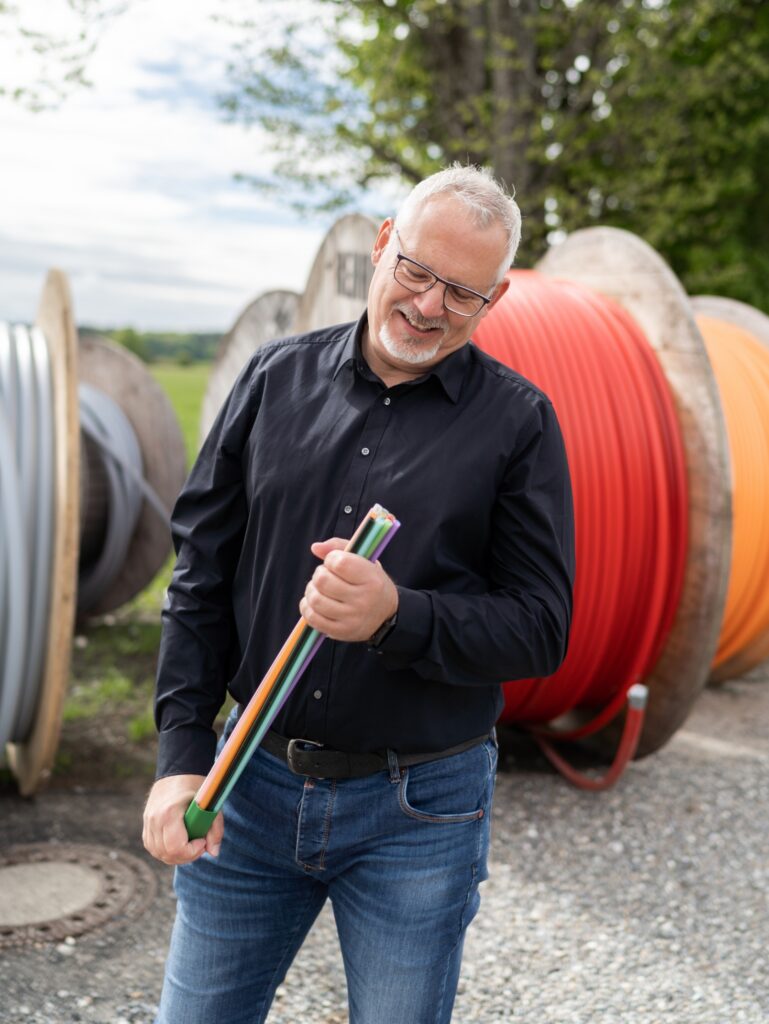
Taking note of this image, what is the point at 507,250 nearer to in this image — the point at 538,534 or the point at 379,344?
the point at 379,344

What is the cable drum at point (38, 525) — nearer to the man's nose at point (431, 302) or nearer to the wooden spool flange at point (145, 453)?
the wooden spool flange at point (145, 453)

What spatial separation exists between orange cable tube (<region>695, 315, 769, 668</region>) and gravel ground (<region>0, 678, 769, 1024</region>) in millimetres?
1116

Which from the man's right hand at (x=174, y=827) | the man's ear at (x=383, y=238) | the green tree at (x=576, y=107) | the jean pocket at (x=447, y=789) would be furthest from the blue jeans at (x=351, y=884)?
the green tree at (x=576, y=107)

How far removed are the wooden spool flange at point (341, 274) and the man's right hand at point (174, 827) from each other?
3440mm

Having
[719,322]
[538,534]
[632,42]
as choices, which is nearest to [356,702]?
[538,534]

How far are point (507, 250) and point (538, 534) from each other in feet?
1.63

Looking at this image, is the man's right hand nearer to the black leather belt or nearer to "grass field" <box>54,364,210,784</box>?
the black leather belt

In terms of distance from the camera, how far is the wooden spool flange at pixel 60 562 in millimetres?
4352

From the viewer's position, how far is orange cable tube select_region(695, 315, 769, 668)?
6027mm

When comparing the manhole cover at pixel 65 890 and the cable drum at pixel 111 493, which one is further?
the cable drum at pixel 111 493

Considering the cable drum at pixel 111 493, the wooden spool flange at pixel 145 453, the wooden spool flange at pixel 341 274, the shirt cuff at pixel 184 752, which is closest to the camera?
the shirt cuff at pixel 184 752

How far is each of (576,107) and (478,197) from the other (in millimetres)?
12263

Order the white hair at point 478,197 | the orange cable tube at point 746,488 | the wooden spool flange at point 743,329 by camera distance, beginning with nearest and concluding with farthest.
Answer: the white hair at point 478,197 → the orange cable tube at point 746,488 → the wooden spool flange at point 743,329

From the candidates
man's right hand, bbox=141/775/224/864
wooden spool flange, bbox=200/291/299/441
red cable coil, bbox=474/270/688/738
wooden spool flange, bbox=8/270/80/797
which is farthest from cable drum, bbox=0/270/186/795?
man's right hand, bbox=141/775/224/864
